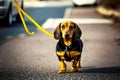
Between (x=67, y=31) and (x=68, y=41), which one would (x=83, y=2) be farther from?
(x=67, y=31)

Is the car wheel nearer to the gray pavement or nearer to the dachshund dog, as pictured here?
the gray pavement

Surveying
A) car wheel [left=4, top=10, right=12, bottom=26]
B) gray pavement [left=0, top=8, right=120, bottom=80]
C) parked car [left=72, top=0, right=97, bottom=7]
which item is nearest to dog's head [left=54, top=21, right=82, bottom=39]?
gray pavement [left=0, top=8, right=120, bottom=80]

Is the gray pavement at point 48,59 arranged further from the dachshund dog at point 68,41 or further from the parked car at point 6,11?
the parked car at point 6,11

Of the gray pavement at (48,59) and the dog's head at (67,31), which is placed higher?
the dog's head at (67,31)

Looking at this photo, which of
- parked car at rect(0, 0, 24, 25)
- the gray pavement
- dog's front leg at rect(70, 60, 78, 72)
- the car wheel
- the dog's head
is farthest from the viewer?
the car wheel

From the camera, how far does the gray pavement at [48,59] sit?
1033 cm

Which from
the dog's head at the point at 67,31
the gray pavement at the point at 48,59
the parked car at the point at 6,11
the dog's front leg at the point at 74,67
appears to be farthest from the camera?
the parked car at the point at 6,11

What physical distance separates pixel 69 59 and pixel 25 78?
94 centimetres

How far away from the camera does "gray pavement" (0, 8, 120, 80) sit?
10.3 metres

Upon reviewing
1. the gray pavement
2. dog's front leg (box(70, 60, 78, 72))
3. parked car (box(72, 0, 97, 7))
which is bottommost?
parked car (box(72, 0, 97, 7))

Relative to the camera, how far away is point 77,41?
416 inches

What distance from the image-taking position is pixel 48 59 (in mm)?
12836

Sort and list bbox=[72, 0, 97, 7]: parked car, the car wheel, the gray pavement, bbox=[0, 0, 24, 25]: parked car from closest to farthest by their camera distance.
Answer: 1. the gray pavement
2. bbox=[0, 0, 24, 25]: parked car
3. the car wheel
4. bbox=[72, 0, 97, 7]: parked car

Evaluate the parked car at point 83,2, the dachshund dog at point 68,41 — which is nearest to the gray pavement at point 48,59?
the dachshund dog at point 68,41
